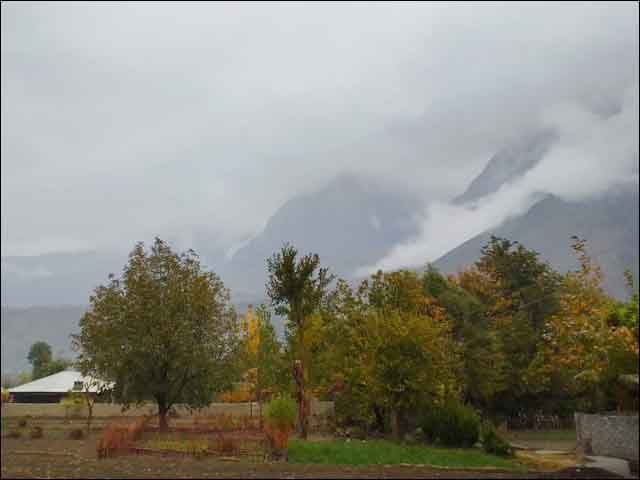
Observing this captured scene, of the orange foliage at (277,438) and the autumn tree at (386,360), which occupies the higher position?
the autumn tree at (386,360)

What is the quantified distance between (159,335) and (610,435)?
75.7 ft

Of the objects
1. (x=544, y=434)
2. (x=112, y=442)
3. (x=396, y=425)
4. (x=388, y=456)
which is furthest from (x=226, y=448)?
(x=544, y=434)

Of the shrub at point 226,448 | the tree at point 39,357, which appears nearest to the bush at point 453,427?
the shrub at point 226,448

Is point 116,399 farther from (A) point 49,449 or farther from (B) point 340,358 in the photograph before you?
(B) point 340,358

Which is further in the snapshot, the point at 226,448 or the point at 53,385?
the point at 53,385

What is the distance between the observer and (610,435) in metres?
22.3

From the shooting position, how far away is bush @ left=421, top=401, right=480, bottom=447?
81.9 feet

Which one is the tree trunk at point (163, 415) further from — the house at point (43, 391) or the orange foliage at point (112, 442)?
the house at point (43, 391)

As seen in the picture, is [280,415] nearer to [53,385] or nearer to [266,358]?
[266,358]

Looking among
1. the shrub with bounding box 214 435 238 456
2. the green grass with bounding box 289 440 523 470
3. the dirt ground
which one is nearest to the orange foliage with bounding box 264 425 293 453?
the green grass with bounding box 289 440 523 470

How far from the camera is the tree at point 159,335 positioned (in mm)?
35750

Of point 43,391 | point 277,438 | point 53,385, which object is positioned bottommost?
point 277,438

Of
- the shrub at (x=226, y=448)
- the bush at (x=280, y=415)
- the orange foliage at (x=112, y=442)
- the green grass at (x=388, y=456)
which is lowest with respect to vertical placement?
the green grass at (x=388, y=456)

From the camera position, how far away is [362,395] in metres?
29.1
